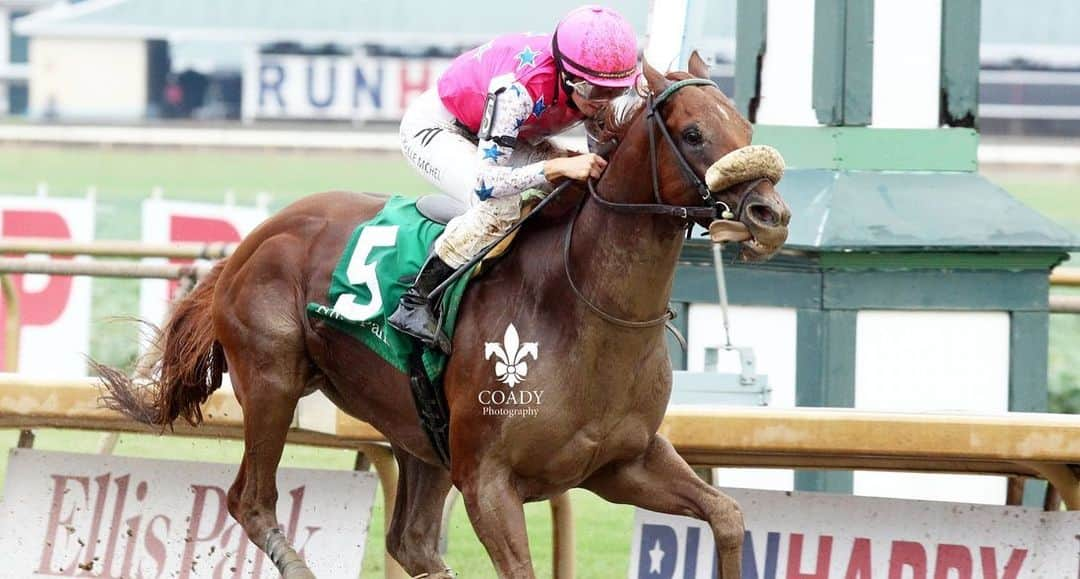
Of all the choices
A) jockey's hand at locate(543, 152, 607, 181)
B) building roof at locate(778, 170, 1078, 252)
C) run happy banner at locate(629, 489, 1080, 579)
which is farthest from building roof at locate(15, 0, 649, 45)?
jockey's hand at locate(543, 152, 607, 181)

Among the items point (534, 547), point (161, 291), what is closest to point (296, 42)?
point (161, 291)

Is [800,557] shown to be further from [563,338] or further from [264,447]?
[264,447]

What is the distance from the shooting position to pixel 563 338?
12.9ft

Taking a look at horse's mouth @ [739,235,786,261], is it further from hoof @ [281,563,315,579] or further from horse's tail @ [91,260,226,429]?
horse's tail @ [91,260,226,429]

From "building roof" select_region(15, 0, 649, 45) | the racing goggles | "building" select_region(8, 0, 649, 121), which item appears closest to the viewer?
the racing goggles

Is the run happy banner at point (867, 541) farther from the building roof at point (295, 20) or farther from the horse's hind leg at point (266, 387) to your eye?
Result: the building roof at point (295, 20)

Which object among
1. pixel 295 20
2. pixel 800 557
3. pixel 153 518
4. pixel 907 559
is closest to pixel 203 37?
pixel 295 20

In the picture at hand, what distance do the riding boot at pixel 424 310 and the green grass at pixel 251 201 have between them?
1467 mm

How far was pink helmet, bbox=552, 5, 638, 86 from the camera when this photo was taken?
3.91m

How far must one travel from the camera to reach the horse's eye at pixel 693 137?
3646mm

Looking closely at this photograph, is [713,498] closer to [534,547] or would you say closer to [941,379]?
[941,379]

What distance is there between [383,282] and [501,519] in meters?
0.74

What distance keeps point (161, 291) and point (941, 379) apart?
4.88m

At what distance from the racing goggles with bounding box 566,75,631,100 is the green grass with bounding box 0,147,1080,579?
1966 mm
